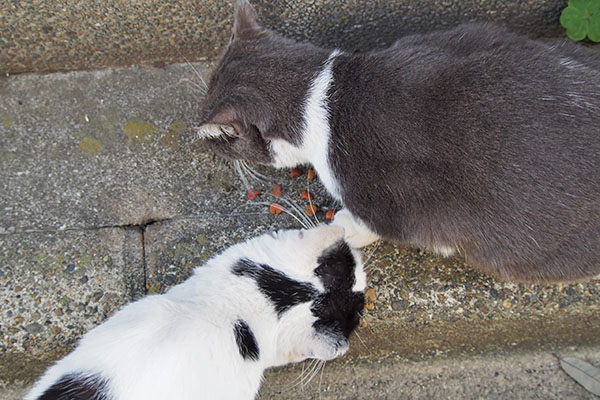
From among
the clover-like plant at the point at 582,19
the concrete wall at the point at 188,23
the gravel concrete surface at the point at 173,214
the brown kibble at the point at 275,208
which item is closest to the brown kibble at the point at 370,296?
the gravel concrete surface at the point at 173,214

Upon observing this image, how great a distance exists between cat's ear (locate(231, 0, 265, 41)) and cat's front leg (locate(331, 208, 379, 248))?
33.9 inches

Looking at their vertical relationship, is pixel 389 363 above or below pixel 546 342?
below

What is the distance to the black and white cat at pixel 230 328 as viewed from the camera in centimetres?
144

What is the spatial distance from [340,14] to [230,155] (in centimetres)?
84

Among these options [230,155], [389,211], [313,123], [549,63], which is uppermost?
[549,63]

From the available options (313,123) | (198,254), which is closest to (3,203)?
(198,254)

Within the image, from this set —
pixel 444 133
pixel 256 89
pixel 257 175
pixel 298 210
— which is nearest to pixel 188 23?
pixel 256 89

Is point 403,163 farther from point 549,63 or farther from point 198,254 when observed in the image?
point 198,254

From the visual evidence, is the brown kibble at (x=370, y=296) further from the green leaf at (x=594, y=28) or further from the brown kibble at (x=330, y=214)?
the green leaf at (x=594, y=28)

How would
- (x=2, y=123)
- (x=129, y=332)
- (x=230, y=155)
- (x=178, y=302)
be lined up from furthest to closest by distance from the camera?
(x=2, y=123) → (x=230, y=155) → (x=178, y=302) → (x=129, y=332)

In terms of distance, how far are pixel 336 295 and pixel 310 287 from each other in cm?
10

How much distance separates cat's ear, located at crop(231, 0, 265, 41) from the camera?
1888mm

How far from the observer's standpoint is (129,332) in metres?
1.52

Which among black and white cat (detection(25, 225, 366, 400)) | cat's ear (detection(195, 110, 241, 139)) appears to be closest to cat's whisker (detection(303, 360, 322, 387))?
black and white cat (detection(25, 225, 366, 400))
